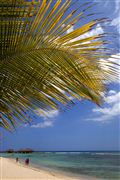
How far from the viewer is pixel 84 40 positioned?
1297 millimetres

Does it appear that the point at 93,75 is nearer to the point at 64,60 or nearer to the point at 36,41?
the point at 64,60

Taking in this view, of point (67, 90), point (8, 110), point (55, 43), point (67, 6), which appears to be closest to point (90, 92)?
point (67, 90)

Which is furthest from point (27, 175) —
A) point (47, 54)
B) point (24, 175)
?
point (47, 54)

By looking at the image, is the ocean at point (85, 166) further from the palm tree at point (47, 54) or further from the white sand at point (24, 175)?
the palm tree at point (47, 54)

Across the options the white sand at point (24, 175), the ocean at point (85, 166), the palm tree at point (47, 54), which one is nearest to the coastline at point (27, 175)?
the white sand at point (24, 175)

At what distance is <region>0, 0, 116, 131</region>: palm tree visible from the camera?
1.28m

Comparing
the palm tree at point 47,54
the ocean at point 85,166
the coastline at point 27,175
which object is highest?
the palm tree at point 47,54

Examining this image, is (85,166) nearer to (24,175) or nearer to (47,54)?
(24,175)

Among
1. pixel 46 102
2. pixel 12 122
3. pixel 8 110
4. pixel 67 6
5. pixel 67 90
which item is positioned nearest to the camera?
pixel 67 6

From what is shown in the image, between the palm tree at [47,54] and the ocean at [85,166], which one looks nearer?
the palm tree at [47,54]

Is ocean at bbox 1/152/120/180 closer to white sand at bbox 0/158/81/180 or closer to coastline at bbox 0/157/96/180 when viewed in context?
coastline at bbox 0/157/96/180

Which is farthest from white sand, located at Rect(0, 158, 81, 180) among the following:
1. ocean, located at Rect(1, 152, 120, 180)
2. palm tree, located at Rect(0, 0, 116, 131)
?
palm tree, located at Rect(0, 0, 116, 131)

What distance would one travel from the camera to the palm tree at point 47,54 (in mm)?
1276

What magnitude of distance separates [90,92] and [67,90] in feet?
0.42
